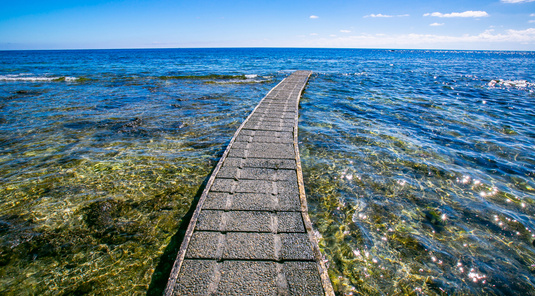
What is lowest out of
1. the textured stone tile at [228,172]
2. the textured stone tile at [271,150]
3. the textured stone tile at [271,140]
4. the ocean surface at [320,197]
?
the ocean surface at [320,197]

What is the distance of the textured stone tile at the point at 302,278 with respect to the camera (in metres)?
3.67

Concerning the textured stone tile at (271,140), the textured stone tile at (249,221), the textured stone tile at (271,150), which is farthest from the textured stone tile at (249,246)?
the textured stone tile at (271,140)

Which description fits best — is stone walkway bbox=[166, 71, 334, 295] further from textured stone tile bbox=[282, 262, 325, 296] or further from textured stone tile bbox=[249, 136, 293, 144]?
textured stone tile bbox=[249, 136, 293, 144]

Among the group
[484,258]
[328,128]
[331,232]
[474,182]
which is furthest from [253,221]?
[328,128]

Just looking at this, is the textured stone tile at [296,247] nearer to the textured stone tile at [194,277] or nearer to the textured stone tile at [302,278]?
the textured stone tile at [302,278]

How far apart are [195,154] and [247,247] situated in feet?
19.6

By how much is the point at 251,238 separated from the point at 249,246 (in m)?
0.21

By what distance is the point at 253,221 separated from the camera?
502cm

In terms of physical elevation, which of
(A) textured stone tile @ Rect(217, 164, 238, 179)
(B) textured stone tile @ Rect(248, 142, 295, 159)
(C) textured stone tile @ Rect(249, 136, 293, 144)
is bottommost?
(A) textured stone tile @ Rect(217, 164, 238, 179)

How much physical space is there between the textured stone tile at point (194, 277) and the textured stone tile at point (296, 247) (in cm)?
130

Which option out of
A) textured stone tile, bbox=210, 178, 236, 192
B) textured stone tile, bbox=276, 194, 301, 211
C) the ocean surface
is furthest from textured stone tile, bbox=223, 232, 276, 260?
textured stone tile, bbox=210, 178, 236, 192

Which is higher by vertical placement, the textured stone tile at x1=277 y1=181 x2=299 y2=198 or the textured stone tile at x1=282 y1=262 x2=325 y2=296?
the textured stone tile at x1=277 y1=181 x2=299 y2=198

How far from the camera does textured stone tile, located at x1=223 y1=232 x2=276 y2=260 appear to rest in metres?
4.20

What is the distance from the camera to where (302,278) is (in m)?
3.87
